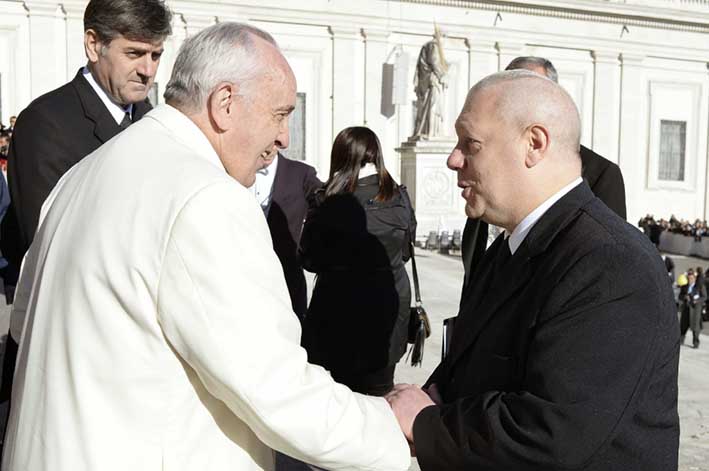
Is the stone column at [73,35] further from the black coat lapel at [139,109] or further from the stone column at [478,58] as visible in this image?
the black coat lapel at [139,109]

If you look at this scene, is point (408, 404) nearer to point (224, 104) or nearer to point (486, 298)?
point (486, 298)

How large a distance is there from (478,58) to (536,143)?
26897 mm

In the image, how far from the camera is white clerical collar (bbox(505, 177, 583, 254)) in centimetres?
200

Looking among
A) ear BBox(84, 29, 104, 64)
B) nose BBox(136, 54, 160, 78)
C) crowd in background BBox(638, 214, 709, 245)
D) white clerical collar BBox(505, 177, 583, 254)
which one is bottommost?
crowd in background BBox(638, 214, 709, 245)

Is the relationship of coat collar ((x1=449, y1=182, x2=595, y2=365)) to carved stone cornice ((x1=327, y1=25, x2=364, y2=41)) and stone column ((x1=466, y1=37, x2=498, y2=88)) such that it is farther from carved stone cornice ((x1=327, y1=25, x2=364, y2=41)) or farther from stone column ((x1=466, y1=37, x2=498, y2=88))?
stone column ((x1=466, y1=37, x2=498, y2=88))

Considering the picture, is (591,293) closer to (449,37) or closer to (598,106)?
(449,37)

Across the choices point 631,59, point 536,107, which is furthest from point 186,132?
point 631,59

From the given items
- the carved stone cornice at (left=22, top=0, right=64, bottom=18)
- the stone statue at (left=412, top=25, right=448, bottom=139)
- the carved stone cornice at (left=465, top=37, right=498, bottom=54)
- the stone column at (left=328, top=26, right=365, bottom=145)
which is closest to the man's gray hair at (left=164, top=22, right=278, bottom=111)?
the stone statue at (left=412, top=25, right=448, bottom=139)

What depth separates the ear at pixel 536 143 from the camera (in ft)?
6.27

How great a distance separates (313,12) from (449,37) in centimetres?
484

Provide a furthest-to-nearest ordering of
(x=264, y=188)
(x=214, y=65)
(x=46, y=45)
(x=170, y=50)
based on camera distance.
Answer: (x=170, y=50), (x=46, y=45), (x=264, y=188), (x=214, y=65)

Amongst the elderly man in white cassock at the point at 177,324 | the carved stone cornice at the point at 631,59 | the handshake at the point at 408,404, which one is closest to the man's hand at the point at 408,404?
the handshake at the point at 408,404

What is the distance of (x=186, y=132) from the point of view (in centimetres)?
178

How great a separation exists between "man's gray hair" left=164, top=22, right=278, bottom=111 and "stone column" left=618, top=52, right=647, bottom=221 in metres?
30.0
